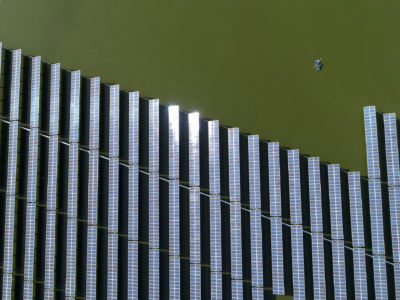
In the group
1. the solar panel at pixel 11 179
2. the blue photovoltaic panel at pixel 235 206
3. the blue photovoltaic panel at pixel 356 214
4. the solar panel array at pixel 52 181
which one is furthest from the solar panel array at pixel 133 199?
the blue photovoltaic panel at pixel 356 214

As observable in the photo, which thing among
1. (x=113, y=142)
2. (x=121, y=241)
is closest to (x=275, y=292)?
(x=121, y=241)

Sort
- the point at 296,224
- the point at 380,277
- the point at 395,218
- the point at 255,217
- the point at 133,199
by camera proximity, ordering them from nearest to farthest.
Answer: the point at 380,277
the point at 395,218
the point at 296,224
the point at 255,217
the point at 133,199

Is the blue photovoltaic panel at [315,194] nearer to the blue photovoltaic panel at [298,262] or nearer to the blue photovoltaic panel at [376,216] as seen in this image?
the blue photovoltaic panel at [298,262]

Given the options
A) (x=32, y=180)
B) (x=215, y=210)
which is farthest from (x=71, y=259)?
(x=215, y=210)

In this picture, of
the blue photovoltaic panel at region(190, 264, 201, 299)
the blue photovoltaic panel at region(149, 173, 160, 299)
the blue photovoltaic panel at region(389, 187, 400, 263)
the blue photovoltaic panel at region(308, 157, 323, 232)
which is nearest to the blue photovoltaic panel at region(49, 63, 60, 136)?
the blue photovoltaic panel at region(149, 173, 160, 299)

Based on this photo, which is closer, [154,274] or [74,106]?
[154,274]

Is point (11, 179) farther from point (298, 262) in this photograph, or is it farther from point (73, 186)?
point (298, 262)

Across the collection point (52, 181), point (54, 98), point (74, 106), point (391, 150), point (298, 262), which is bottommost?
point (298, 262)

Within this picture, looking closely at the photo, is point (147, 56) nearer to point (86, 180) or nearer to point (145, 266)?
point (86, 180)
